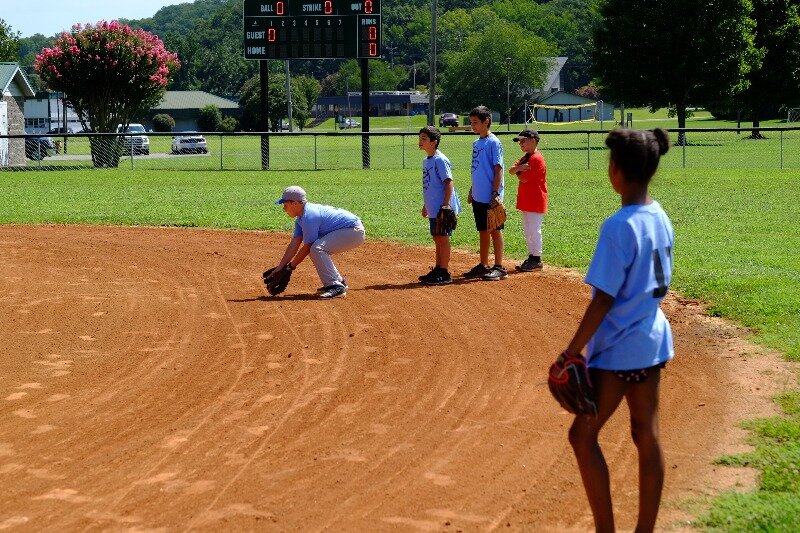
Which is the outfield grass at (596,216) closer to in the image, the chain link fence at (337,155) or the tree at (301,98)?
the chain link fence at (337,155)

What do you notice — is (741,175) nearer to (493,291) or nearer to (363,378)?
(493,291)

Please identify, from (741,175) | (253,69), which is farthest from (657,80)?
(253,69)

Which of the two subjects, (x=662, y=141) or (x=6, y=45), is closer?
(x=662, y=141)

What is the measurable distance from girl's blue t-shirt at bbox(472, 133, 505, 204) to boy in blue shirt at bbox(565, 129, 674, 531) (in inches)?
292

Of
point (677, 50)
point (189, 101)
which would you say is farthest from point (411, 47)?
point (677, 50)

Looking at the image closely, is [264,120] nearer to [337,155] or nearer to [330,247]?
[337,155]

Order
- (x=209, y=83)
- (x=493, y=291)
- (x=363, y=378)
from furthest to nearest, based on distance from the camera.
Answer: (x=209, y=83) < (x=493, y=291) < (x=363, y=378)

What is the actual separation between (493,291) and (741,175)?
20.0m

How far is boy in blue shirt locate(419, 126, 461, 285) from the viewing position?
39.5 ft

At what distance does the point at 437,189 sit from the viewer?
12.2m

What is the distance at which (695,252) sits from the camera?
1471 cm

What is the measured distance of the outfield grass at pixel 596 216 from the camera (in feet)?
22.2

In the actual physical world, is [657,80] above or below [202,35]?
below

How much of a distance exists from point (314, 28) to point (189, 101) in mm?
78714
